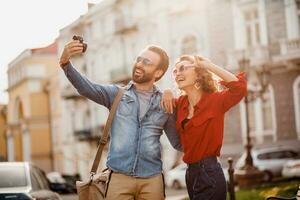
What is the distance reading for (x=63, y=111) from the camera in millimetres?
55125

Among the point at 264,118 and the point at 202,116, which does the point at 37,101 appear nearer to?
the point at 264,118

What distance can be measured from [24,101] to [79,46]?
5947cm

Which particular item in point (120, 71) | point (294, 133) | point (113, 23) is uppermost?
point (113, 23)

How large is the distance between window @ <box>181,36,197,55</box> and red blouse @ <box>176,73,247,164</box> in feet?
102

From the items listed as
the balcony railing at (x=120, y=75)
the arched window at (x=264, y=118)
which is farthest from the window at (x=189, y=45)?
the balcony railing at (x=120, y=75)

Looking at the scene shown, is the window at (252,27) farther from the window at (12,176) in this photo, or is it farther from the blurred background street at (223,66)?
the window at (12,176)

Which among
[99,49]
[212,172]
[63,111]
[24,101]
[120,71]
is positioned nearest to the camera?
[212,172]

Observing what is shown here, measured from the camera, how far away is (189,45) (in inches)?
1428

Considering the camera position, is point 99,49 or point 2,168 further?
point 99,49

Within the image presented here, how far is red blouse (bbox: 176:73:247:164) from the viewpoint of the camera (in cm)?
469

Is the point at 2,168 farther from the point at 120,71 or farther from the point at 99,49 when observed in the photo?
the point at 99,49

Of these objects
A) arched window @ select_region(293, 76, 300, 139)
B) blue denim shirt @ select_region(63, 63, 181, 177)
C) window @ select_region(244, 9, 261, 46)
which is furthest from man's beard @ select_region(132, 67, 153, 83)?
window @ select_region(244, 9, 261, 46)

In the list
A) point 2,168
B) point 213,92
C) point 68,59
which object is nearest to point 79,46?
point 68,59

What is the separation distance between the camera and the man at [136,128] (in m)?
4.75
